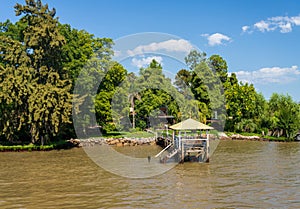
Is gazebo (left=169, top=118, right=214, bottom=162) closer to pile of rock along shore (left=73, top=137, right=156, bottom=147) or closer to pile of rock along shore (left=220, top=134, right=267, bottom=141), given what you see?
pile of rock along shore (left=73, top=137, right=156, bottom=147)

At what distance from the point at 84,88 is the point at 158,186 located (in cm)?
2166

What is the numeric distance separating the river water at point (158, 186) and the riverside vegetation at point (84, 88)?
7225 mm

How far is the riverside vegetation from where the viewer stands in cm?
2794

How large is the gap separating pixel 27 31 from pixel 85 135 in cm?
1260

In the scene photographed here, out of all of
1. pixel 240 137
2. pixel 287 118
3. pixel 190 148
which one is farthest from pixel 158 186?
pixel 287 118

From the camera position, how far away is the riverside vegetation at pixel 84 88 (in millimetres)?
27938

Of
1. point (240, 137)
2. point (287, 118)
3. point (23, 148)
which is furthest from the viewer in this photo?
point (240, 137)

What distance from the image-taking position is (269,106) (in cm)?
4403

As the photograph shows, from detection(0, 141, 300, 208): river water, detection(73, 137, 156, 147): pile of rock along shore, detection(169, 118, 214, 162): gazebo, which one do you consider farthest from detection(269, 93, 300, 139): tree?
detection(169, 118, 214, 162): gazebo

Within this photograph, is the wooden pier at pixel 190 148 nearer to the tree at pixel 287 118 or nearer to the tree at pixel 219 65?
the tree at pixel 287 118

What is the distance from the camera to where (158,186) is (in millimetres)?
14492

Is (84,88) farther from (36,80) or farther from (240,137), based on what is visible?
(240,137)

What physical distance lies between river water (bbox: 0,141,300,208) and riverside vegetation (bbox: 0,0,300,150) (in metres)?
7.23

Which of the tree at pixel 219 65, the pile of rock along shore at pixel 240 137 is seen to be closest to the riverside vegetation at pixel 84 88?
the tree at pixel 219 65
